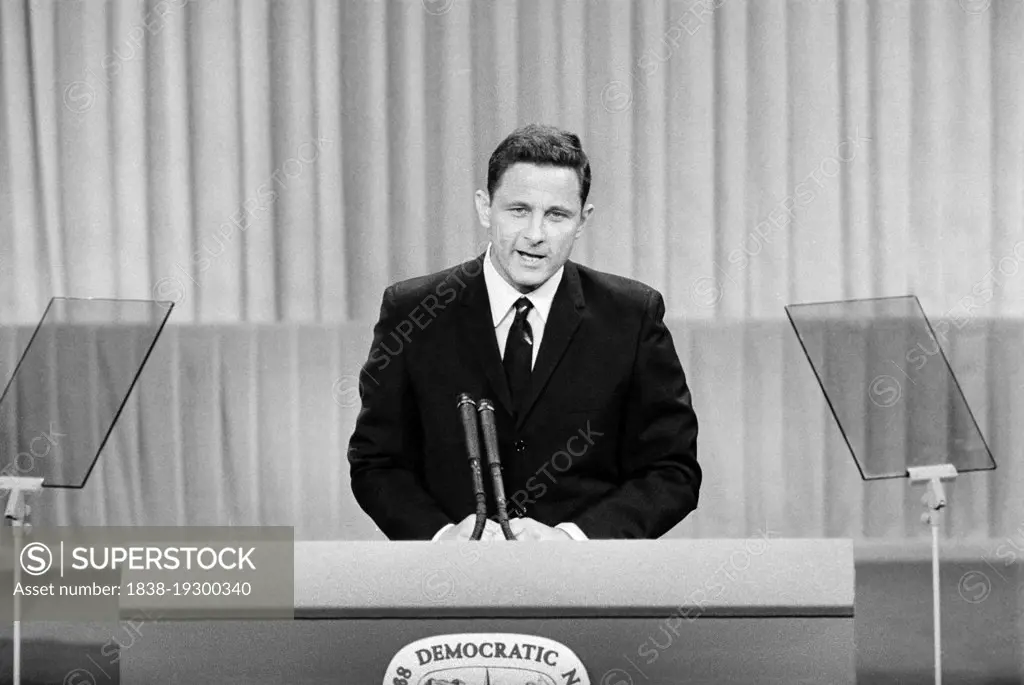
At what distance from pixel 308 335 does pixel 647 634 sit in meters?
3.02

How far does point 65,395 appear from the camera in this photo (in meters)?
2.51

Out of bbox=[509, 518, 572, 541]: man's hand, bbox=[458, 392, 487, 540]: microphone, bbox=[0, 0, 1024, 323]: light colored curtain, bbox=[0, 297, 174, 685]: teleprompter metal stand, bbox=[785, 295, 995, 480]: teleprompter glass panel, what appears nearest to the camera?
bbox=[458, 392, 487, 540]: microphone

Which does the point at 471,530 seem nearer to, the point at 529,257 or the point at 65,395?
the point at 529,257

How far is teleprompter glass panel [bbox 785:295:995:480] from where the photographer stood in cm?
278

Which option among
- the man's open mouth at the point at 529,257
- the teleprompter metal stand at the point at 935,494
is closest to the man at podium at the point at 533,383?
the man's open mouth at the point at 529,257

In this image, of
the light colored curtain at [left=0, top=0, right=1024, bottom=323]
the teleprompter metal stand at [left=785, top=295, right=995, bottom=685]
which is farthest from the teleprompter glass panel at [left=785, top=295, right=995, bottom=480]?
the light colored curtain at [left=0, top=0, right=1024, bottom=323]

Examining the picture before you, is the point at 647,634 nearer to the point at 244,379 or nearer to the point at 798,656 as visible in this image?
the point at 798,656

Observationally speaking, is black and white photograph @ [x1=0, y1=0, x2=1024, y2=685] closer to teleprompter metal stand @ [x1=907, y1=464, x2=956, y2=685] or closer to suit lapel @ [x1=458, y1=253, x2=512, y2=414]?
teleprompter metal stand @ [x1=907, y1=464, x2=956, y2=685]

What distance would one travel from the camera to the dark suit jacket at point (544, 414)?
1.95 metres

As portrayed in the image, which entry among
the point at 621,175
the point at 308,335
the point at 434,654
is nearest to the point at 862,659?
the point at 621,175

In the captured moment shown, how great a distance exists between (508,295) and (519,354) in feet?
0.33

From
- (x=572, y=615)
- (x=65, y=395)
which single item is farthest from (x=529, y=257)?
(x=65, y=395)

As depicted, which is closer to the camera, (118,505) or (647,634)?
(647,634)

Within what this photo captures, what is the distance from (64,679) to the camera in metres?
3.23
